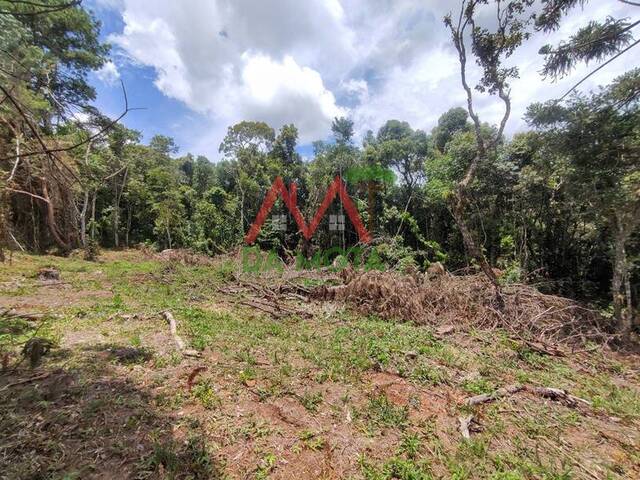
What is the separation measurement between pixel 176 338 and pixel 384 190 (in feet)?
38.2

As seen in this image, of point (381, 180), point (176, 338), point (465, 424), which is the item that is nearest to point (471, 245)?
point (465, 424)

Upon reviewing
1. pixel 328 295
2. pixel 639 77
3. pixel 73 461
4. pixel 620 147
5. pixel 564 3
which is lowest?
pixel 73 461

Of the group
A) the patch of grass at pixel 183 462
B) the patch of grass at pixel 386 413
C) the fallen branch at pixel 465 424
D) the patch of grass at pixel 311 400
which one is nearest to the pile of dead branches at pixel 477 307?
the fallen branch at pixel 465 424

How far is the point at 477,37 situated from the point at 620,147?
11.8ft

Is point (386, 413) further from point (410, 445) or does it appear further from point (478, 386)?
point (478, 386)

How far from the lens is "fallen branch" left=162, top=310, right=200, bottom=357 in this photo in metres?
3.69

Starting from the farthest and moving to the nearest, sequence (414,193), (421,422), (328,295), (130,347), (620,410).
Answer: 1. (414,193)
2. (328,295)
3. (130,347)
4. (620,410)
5. (421,422)

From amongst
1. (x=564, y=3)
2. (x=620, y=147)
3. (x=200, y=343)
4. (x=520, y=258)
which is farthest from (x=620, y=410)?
(x=520, y=258)

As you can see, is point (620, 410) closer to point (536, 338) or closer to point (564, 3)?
point (536, 338)

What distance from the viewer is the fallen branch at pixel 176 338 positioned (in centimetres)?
369

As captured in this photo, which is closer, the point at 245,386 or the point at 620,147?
the point at 245,386

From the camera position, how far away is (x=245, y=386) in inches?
123

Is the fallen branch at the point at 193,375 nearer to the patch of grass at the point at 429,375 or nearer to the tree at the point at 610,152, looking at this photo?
the patch of grass at the point at 429,375

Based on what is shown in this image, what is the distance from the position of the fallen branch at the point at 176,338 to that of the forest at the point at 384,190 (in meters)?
0.28
